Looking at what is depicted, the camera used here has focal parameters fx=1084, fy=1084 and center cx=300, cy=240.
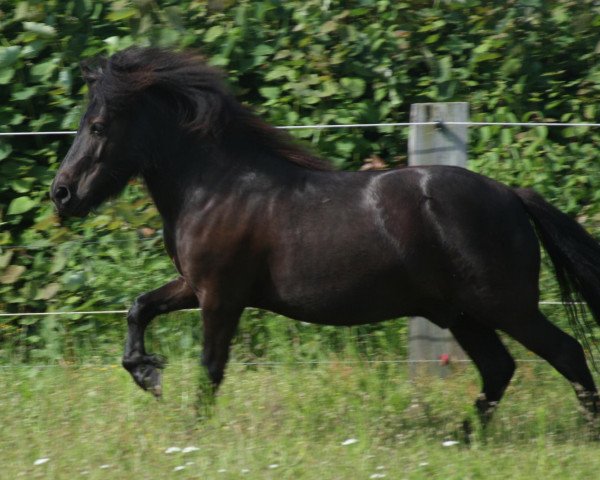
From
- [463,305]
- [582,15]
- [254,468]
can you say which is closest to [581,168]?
[582,15]

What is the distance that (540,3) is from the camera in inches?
314

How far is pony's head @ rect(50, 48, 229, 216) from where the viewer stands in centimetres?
509

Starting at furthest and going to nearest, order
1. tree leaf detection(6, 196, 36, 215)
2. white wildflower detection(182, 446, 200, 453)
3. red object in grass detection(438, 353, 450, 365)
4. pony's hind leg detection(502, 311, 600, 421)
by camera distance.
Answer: tree leaf detection(6, 196, 36, 215), red object in grass detection(438, 353, 450, 365), pony's hind leg detection(502, 311, 600, 421), white wildflower detection(182, 446, 200, 453)

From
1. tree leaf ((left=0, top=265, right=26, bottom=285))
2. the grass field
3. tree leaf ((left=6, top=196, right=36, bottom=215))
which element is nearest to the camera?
the grass field

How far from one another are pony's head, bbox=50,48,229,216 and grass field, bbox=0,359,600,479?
104 centimetres

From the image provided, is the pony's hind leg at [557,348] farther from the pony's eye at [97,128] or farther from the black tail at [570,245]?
the pony's eye at [97,128]

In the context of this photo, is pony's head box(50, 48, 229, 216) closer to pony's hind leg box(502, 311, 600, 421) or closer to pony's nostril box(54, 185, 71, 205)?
pony's nostril box(54, 185, 71, 205)

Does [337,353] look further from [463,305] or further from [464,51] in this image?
[464,51]

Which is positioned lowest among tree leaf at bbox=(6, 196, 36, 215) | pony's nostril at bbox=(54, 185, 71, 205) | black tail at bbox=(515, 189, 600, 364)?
tree leaf at bbox=(6, 196, 36, 215)

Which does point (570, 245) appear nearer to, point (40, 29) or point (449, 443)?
point (449, 443)

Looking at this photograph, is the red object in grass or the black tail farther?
the red object in grass

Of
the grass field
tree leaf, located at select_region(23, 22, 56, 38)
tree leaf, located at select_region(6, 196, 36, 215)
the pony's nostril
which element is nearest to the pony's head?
the pony's nostril

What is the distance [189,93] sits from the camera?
5.18 metres

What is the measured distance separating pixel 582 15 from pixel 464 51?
90cm
